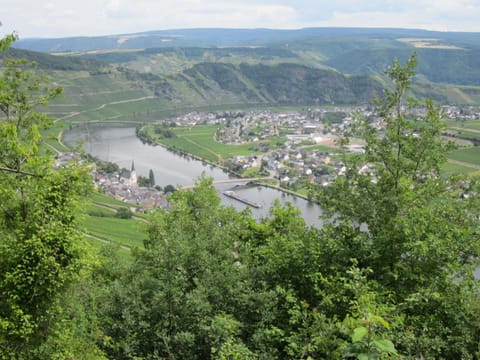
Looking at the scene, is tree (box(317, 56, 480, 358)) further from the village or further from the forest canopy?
the village

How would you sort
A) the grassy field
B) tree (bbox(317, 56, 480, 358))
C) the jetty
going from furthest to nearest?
1. the grassy field
2. the jetty
3. tree (bbox(317, 56, 480, 358))

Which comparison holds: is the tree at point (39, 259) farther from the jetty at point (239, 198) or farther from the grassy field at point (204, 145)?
the grassy field at point (204, 145)

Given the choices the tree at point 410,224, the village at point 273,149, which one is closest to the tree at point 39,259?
the tree at point 410,224

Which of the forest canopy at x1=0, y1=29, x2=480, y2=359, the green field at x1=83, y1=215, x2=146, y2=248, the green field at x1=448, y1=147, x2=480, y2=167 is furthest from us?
the green field at x1=448, y1=147, x2=480, y2=167

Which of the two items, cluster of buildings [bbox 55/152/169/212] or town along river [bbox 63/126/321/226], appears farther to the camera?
cluster of buildings [bbox 55/152/169/212]

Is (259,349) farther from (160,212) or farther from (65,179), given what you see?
(160,212)

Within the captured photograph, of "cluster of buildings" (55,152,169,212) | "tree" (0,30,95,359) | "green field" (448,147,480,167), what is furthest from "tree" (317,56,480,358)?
"green field" (448,147,480,167)

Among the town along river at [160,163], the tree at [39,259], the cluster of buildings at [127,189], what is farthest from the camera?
the cluster of buildings at [127,189]
